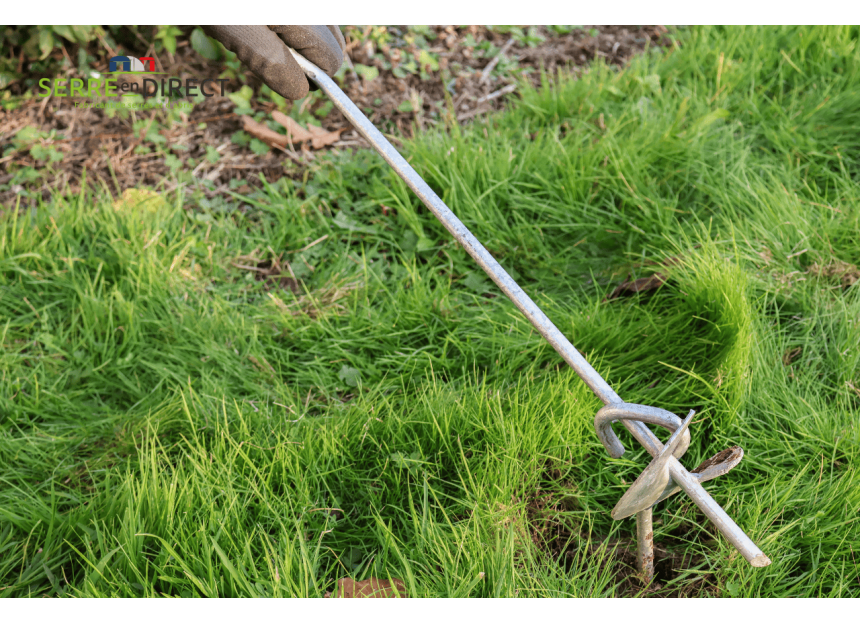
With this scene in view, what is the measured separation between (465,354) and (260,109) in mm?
1872

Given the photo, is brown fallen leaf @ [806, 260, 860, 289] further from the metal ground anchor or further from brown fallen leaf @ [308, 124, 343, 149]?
brown fallen leaf @ [308, 124, 343, 149]

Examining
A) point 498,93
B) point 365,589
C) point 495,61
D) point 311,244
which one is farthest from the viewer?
point 495,61

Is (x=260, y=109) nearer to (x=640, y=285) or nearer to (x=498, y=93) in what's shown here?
(x=498, y=93)

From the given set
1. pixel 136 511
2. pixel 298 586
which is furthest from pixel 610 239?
pixel 136 511

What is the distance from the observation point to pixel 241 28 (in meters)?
1.83

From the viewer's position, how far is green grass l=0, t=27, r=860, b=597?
152cm

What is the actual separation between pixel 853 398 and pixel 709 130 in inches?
52.4

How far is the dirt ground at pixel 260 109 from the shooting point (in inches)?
111

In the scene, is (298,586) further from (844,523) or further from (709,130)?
→ (709,130)

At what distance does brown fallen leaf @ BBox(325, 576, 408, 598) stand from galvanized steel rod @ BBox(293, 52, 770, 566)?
70cm

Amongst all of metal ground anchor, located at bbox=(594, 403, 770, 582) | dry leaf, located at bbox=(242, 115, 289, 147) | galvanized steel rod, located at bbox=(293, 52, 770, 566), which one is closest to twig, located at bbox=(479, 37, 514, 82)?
dry leaf, located at bbox=(242, 115, 289, 147)

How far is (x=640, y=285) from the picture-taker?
2.10 metres

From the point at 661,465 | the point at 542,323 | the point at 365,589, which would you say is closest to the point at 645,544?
the point at 661,465

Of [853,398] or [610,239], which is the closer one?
[853,398]
